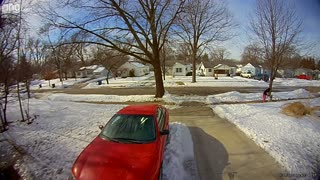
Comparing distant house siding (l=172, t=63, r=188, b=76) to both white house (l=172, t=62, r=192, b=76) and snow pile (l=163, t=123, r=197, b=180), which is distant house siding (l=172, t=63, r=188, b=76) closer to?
white house (l=172, t=62, r=192, b=76)

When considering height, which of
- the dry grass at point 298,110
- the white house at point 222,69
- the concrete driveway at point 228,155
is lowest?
the concrete driveway at point 228,155

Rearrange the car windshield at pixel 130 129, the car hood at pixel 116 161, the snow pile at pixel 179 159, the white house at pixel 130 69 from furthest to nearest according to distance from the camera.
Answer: the white house at pixel 130 69, the car windshield at pixel 130 129, the snow pile at pixel 179 159, the car hood at pixel 116 161

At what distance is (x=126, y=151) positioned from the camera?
4.63m

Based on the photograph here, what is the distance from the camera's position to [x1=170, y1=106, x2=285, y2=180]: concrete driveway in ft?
17.1

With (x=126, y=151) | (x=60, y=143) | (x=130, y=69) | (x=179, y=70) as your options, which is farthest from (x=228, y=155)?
(x=179, y=70)

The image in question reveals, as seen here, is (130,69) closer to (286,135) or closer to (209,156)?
(286,135)

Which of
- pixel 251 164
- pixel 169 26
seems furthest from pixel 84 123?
pixel 169 26

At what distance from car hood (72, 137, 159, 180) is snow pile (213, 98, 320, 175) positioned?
3377mm

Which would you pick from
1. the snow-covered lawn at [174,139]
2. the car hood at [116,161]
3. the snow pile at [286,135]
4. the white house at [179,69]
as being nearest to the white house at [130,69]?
the white house at [179,69]

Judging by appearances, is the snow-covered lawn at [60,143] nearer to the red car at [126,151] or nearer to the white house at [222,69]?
the red car at [126,151]

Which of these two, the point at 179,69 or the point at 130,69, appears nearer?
the point at 130,69

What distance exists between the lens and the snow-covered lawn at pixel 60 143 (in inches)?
215

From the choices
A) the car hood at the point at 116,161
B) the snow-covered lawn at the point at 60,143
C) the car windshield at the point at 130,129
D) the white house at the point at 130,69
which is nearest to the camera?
the car hood at the point at 116,161

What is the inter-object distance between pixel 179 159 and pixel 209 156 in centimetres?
95
